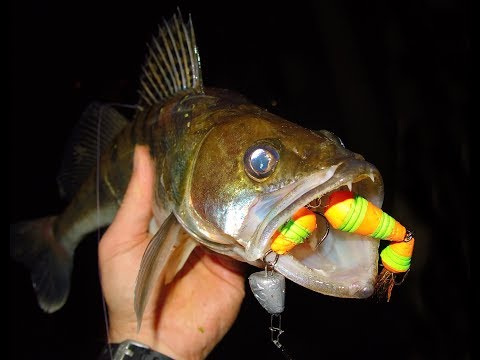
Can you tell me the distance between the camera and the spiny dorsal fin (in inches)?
72.2

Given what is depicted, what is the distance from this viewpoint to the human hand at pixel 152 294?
1834 mm

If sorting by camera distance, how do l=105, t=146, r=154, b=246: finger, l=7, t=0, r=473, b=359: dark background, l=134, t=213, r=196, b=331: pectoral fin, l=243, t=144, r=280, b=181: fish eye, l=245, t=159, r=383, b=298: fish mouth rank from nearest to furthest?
l=245, t=159, r=383, b=298: fish mouth → l=243, t=144, r=280, b=181: fish eye → l=134, t=213, r=196, b=331: pectoral fin → l=105, t=146, r=154, b=246: finger → l=7, t=0, r=473, b=359: dark background

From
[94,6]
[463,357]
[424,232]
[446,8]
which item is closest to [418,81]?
[446,8]

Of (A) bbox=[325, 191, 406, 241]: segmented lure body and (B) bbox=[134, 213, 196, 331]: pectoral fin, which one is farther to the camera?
(B) bbox=[134, 213, 196, 331]: pectoral fin

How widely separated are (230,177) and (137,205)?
0.63 m

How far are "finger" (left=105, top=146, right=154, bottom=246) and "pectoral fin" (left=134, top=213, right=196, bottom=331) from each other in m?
0.26

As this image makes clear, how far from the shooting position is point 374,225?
119 cm

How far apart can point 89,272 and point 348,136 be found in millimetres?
3215

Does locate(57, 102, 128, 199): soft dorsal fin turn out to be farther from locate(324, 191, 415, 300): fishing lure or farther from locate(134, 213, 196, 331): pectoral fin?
locate(324, 191, 415, 300): fishing lure

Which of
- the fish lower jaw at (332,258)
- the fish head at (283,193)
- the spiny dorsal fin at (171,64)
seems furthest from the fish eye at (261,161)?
the spiny dorsal fin at (171,64)

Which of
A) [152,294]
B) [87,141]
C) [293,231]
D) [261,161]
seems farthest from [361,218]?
[87,141]

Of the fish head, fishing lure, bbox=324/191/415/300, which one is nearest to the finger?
the fish head

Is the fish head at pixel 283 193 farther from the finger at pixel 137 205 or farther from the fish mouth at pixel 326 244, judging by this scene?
the finger at pixel 137 205

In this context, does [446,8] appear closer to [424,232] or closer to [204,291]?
[424,232]
